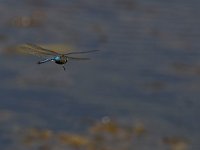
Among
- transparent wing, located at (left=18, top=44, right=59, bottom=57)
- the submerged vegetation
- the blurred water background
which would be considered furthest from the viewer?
the blurred water background

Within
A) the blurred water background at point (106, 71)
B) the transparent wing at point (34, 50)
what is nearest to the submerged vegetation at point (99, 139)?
the blurred water background at point (106, 71)

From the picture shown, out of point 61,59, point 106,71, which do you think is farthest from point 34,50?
point 106,71

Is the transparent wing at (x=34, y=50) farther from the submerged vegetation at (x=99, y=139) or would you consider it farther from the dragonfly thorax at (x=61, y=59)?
the submerged vegetation at (x=99, y=139)

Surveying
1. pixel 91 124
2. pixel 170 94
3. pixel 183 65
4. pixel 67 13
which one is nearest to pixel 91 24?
pixel 67 13

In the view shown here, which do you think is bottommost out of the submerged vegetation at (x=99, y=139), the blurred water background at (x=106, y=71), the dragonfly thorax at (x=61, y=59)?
the dragonfly thorax at (x=61, y=59)

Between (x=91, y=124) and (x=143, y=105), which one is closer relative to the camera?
(x=91, y=124)

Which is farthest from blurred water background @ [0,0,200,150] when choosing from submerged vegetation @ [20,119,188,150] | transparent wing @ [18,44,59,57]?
transparent wing @ [18,44,59,57]

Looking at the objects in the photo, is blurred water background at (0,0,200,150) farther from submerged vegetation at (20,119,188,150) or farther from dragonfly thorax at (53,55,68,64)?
dragonfly thorax at (53,55,68,64)

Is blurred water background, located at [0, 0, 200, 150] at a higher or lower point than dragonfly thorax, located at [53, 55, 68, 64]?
higher

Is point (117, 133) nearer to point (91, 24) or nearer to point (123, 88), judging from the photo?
point (123, 88)
